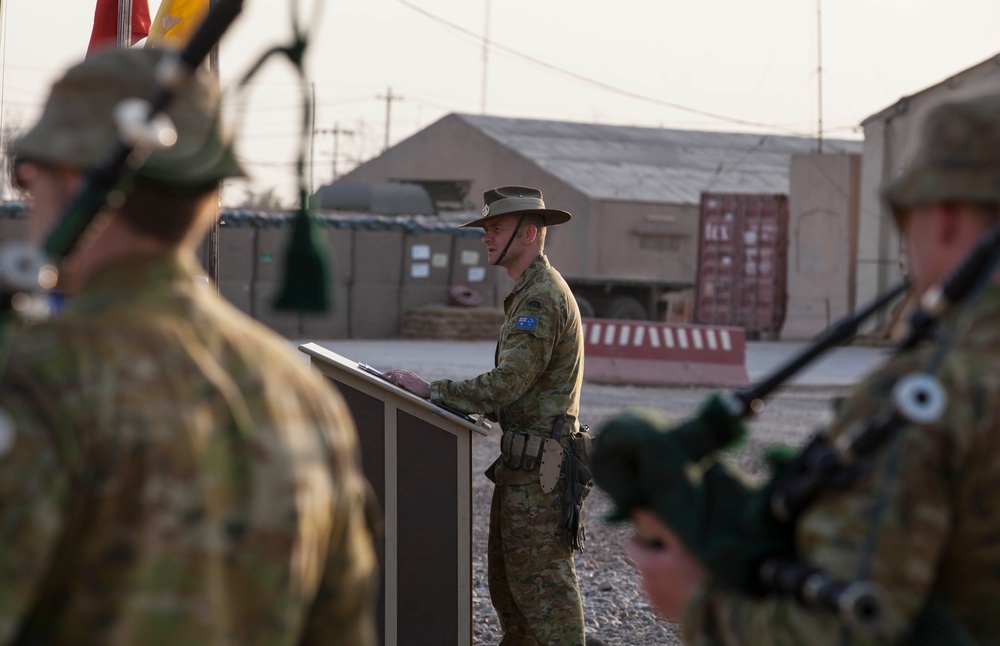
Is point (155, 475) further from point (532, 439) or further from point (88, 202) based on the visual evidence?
point (532, 439)

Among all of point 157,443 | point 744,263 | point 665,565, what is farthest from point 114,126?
point 744,263

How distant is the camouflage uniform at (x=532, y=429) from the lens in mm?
4848

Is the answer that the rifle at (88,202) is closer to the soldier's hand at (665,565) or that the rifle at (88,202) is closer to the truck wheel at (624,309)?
the soldier's hand at (665,565)

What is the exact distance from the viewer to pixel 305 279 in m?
2.13

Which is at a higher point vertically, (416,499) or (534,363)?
(534,363)

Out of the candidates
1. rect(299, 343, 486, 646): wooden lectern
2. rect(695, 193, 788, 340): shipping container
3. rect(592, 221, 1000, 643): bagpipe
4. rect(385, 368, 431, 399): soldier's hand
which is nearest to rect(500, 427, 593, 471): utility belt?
rect(299, 343, 486, 646): wooden lectern

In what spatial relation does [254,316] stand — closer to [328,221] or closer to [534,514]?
[328,221]

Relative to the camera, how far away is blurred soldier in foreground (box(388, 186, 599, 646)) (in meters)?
4.85

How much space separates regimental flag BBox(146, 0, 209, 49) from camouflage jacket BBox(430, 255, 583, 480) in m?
2.49

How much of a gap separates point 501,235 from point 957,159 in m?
3.36

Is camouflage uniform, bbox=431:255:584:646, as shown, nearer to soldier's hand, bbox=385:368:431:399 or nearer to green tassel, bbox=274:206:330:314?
soldier's hand, bbox=385:368:431:399

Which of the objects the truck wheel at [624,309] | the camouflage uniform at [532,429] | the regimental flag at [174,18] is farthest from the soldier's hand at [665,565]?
the truck wheel at [624,309]

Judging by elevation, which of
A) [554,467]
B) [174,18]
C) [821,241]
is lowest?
[554,467]

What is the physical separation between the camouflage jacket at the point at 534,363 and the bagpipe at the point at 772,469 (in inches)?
108
